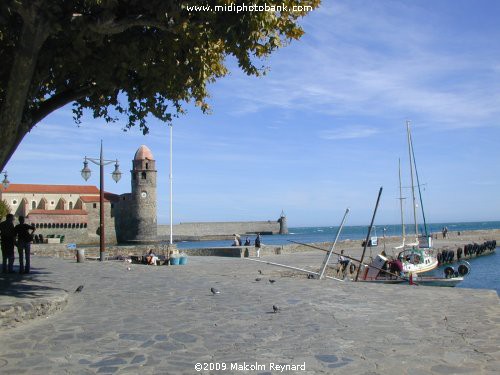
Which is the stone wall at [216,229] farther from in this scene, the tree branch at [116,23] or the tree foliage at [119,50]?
the tree branch at [116,23]

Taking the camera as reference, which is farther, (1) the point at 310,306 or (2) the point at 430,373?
(1) the point at 310,306

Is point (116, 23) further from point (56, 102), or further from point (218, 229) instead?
point (218, 229)

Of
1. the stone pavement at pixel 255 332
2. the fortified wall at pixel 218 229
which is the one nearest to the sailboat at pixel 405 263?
the stone pavement at pixel 255 332

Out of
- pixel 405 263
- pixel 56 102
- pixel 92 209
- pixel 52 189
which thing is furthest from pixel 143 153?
pixel 56 102

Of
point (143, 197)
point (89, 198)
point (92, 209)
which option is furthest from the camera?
point (89, 198)

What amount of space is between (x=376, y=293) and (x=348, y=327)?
12.0ft

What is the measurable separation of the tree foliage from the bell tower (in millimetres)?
78522

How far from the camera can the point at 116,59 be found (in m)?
9.57

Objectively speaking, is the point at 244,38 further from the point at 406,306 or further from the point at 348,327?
the point at 406,306

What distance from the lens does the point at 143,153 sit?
88938mm

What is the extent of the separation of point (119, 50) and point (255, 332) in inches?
229

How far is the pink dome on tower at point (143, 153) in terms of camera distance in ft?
290

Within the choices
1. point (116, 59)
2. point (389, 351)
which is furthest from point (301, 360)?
point (116, 59)

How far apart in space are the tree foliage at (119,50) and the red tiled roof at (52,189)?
9420 cm
